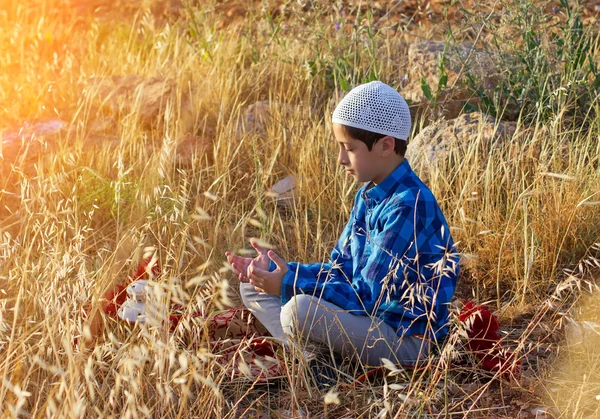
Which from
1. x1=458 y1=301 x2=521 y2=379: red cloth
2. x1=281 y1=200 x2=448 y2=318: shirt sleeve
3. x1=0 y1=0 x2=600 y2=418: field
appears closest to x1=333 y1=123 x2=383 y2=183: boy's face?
x1=281 y1=200 x2=448 y2=318: shirt sleeve

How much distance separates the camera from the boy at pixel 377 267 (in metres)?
2.29

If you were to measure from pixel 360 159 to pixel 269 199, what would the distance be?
1.31 meters

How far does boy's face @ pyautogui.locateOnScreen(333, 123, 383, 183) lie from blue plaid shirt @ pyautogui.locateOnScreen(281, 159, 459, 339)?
0.17 ft

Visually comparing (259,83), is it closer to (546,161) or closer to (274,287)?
(546,161)

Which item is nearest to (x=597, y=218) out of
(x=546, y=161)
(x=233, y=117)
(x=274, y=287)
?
(x=546, y=161)

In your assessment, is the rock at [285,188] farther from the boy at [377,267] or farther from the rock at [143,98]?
the boy at [377,267]

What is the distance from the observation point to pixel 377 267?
7.50 feet

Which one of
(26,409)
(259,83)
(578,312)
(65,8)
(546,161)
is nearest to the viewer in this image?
(26,409)

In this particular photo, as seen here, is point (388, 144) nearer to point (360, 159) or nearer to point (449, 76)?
point (360, 159)

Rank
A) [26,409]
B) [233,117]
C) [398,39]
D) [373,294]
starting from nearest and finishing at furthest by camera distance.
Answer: [26,409] < [373,294] < [233,117] < [398,39]

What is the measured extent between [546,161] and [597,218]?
1.14ft

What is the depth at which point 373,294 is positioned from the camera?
2.30 meters

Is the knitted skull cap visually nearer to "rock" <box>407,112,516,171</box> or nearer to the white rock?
"rock" <box>407,112,516,171</box>

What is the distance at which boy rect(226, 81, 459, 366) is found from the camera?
90.4 inches
